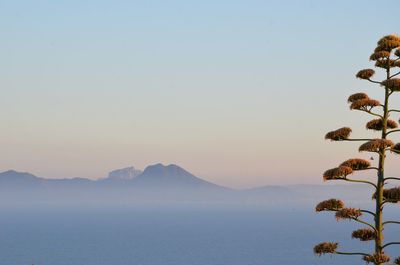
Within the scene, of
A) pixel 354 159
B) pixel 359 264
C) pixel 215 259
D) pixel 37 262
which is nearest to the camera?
pixel 354 159

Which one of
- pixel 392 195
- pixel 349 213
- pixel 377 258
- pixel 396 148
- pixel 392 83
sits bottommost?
pixel 377 258

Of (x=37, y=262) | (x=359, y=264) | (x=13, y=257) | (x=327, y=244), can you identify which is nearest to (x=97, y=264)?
(x=37, y=262)

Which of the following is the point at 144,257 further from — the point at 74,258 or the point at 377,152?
the point at 377,152

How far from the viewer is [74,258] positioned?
189125mm

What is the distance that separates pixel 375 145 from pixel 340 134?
3.34ft

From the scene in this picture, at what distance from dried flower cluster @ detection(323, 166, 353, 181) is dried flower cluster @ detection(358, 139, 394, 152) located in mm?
676

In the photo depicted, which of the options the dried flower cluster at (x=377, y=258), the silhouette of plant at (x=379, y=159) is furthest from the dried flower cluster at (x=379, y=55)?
the dried flower cluster at (x=377, y=258)

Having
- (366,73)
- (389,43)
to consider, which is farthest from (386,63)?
(366,73)

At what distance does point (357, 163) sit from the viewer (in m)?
16.9

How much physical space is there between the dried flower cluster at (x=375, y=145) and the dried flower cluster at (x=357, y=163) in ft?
1.37

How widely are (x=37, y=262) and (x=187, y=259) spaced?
4404 centimetres

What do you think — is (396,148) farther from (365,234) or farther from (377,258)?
(377,258)

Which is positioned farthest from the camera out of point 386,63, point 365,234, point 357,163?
point 386,63

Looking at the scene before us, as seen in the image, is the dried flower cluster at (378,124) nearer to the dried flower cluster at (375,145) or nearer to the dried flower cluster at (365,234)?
the dried flower cluster at (375,145)
